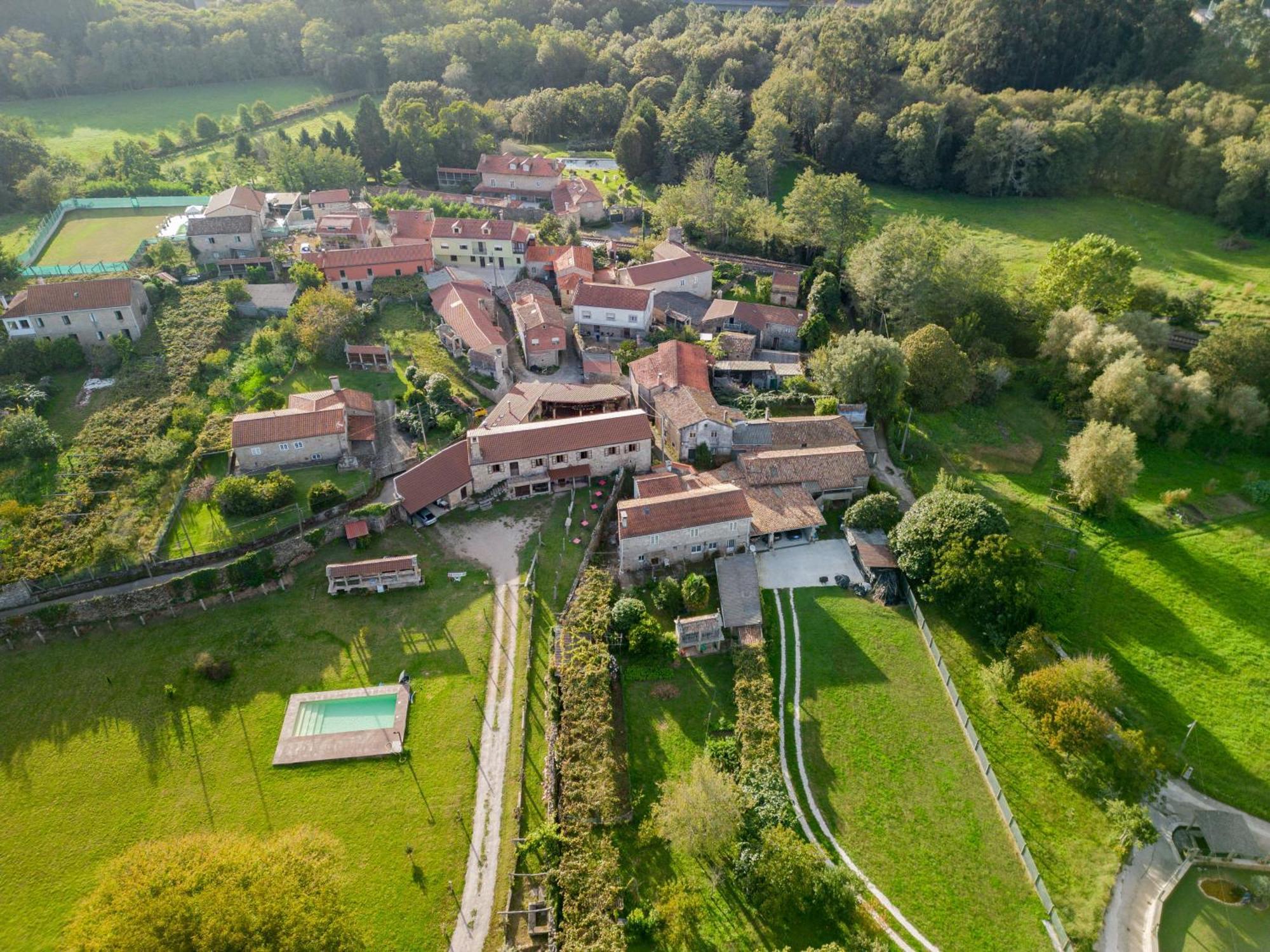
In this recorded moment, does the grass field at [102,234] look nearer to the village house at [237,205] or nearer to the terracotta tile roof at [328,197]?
the village house at [237,205]

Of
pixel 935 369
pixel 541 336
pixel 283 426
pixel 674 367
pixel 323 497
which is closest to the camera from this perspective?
pixel 323 497

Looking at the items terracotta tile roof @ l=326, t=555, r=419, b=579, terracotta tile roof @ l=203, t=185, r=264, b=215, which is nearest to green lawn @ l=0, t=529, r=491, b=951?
terracotta tile roof @ l=326, t=555, r=419, b=579

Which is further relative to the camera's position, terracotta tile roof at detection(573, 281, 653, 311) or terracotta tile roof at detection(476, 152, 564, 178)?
terracotta tile roof at detection(476, 152, 564, 178)

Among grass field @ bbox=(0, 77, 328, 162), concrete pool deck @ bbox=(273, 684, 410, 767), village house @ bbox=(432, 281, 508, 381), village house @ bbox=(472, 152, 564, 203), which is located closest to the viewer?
concrete pool deck @ bbox=(273, 684, 410, 767)

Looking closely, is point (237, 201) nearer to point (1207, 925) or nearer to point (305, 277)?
point (305, 277)

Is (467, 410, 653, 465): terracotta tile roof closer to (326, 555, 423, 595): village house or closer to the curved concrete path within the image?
(326, 555, 423, 595): village house

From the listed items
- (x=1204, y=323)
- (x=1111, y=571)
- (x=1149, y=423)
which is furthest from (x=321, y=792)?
(x=1204, y=323)

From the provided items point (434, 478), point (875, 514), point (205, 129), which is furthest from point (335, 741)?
point (205, 129)
